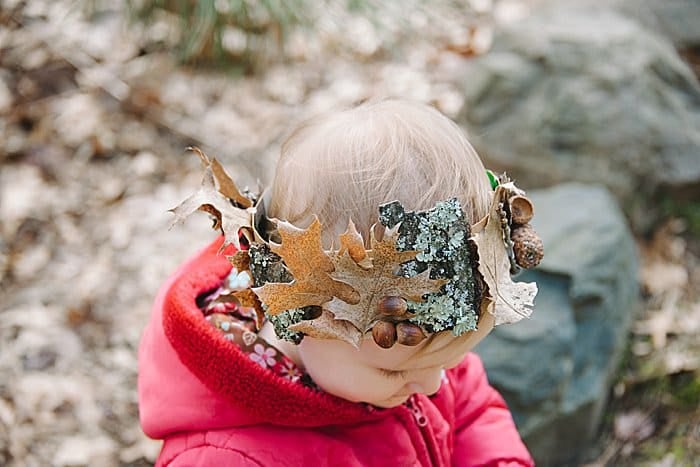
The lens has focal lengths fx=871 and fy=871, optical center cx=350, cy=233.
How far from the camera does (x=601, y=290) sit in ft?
8.43

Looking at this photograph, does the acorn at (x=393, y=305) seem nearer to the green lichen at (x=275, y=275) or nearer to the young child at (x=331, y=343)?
the young child at (x=331, y=343)

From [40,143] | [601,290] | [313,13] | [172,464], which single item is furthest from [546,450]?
[40,143]

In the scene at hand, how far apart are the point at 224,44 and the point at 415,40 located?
102cm

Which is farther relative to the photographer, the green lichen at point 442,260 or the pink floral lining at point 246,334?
the pink floral lining at point 246,334

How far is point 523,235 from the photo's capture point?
4.34ft

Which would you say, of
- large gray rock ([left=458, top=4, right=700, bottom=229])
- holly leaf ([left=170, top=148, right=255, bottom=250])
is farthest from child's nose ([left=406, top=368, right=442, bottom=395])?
large gray rock ([left=458, top=4, right=700, bottom=229])

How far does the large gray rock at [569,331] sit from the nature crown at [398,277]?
43.0 inches

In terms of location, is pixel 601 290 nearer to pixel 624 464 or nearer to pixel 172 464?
pixel 624 464

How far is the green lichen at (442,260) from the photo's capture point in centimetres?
122

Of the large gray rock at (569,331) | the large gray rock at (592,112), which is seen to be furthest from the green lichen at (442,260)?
the large gray rock at (592,112)

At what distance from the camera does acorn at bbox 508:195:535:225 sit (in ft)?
4.31

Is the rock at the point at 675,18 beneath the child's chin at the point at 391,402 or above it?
beneath

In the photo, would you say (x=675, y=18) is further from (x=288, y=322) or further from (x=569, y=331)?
(x=288, y=322)

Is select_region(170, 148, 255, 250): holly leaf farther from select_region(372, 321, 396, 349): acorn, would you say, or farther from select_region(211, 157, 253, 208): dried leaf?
select_region(372, 321, 396, 349): acorn
